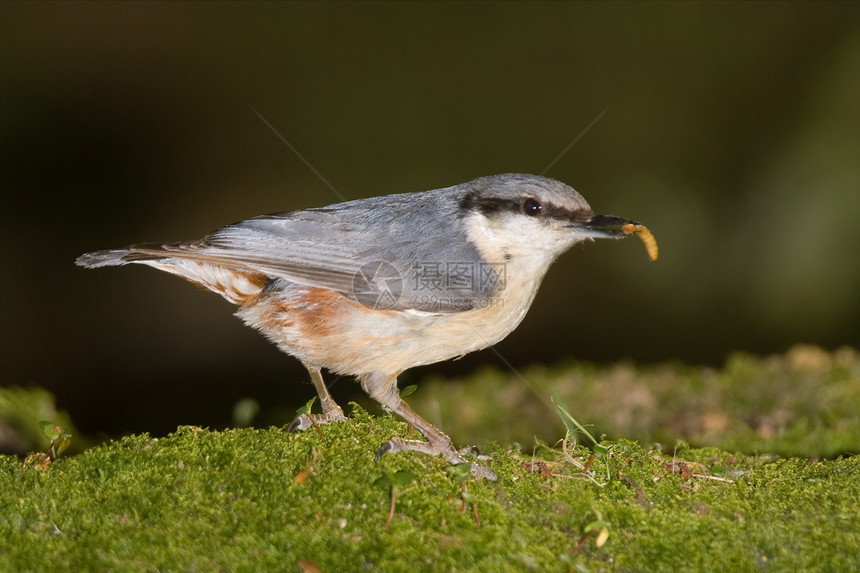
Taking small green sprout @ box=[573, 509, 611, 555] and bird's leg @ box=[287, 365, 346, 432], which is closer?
small green sprout @ box=[573, 509, 611, 555]

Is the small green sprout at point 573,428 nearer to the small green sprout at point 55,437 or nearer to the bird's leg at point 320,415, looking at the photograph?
the bird's leg at point 320,415

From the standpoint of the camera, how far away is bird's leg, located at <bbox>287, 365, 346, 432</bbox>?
311 cm

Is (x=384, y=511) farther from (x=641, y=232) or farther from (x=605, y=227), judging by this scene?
Result: (x=641, y=232)

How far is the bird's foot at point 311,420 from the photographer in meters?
3.07

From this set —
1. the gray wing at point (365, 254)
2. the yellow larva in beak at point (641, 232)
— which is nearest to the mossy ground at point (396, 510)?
the gray wing at point (365, 254)

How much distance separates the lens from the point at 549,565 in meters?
2.14

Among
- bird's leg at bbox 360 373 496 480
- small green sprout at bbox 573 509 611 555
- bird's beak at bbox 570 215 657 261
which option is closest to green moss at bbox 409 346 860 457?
bird's leg at bbox 360 373 496 480

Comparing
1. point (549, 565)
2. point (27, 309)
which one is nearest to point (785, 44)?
point (549, 565)

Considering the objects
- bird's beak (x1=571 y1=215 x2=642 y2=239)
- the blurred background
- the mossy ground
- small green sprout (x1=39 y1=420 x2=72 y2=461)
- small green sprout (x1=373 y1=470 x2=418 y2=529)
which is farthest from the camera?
the blurred background

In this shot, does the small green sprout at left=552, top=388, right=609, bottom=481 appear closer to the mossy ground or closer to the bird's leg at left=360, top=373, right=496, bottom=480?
the mossy ground

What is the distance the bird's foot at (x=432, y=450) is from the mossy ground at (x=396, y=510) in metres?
0.06

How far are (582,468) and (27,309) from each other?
18.0ft

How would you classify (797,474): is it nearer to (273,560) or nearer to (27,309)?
(273,560)

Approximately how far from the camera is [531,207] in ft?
10.7
